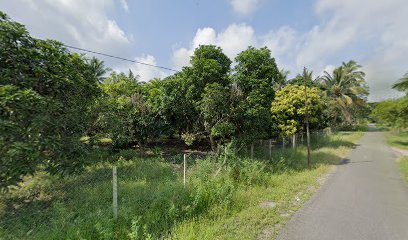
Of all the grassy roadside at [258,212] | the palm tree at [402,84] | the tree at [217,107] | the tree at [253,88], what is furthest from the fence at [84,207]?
the palm tree at [402,84]

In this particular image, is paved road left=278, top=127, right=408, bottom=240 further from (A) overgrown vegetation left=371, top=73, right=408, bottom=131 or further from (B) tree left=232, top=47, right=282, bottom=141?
(A) overgrown vegetation left=371, top=73, right=408, bottom=131

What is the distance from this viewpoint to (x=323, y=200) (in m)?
6.69

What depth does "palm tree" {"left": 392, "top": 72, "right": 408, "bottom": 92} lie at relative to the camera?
18.9 meters

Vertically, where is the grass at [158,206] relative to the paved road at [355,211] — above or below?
above

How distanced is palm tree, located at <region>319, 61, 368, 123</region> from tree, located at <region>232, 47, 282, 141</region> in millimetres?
25708

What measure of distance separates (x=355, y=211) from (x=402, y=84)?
18.8 meters

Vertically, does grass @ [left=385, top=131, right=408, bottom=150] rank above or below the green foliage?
below

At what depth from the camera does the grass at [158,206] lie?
4.22 meters

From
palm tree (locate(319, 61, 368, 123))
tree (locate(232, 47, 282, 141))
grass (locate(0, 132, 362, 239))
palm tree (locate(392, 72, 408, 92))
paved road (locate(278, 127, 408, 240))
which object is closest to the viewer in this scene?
grass (locate(0, 132, 362, 239))

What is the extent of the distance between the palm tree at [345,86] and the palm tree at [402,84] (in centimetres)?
1184

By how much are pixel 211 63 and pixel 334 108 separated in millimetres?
28272

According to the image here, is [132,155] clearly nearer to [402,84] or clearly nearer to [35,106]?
[35,106]

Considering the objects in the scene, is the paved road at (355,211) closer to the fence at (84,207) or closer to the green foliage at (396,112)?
the fence at (84,207)

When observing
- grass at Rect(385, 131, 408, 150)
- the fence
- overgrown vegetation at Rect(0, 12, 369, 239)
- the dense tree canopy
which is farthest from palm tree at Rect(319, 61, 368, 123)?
the fence
